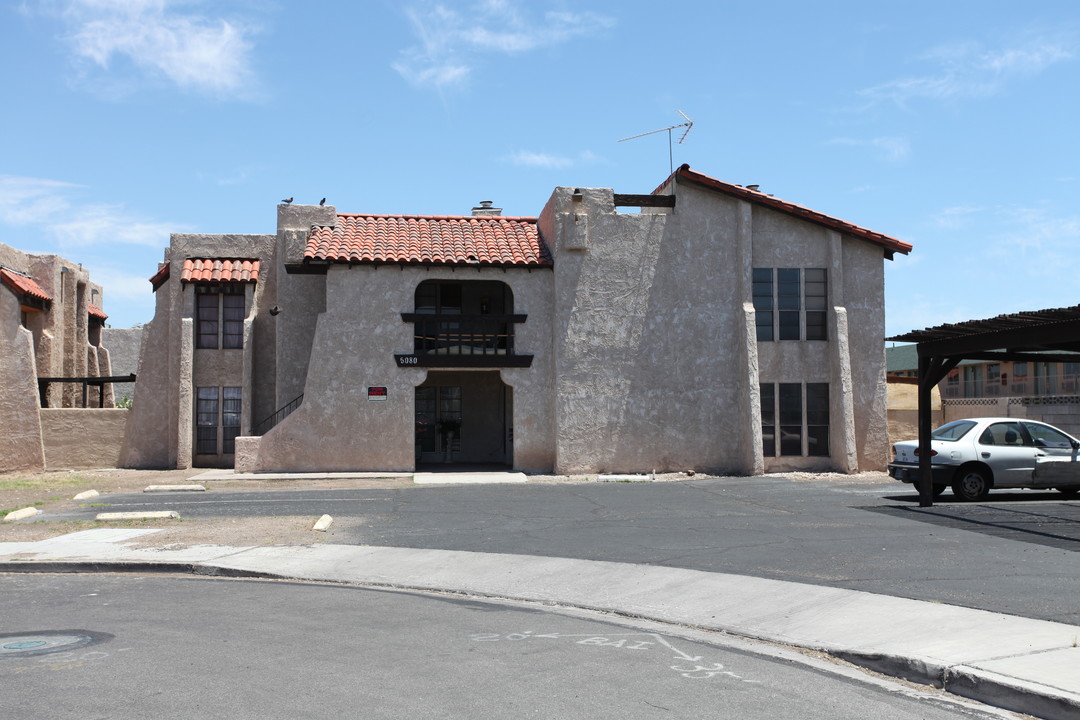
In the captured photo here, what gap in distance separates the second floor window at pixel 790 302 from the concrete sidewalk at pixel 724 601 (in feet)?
52.8

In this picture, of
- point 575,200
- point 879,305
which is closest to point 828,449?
point 879,305

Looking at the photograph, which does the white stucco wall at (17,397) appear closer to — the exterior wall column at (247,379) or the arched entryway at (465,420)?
the exterior wall column at (247,379)

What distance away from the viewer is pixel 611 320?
85.9 ft

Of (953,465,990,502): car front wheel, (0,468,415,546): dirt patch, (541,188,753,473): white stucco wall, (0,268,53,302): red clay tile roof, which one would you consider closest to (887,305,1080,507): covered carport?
(953,465,990,502): car front wheel

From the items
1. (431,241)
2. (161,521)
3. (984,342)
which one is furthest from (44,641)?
(431,241)

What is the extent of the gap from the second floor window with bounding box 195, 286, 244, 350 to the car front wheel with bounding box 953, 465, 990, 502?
2034 centimetres

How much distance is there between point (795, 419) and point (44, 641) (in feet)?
70.9

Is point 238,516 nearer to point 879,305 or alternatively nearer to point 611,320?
point 611,320

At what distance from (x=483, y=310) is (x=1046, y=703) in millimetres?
24366

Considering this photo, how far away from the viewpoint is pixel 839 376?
25.9 meters

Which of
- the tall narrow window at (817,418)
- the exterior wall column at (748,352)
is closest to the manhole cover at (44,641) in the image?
the exterior wall column at (748,352)

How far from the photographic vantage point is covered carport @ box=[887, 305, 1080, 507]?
46.9 feet

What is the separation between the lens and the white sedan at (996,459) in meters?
17.9

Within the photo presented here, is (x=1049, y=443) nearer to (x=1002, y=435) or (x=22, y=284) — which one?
(x=1002, y=435)
